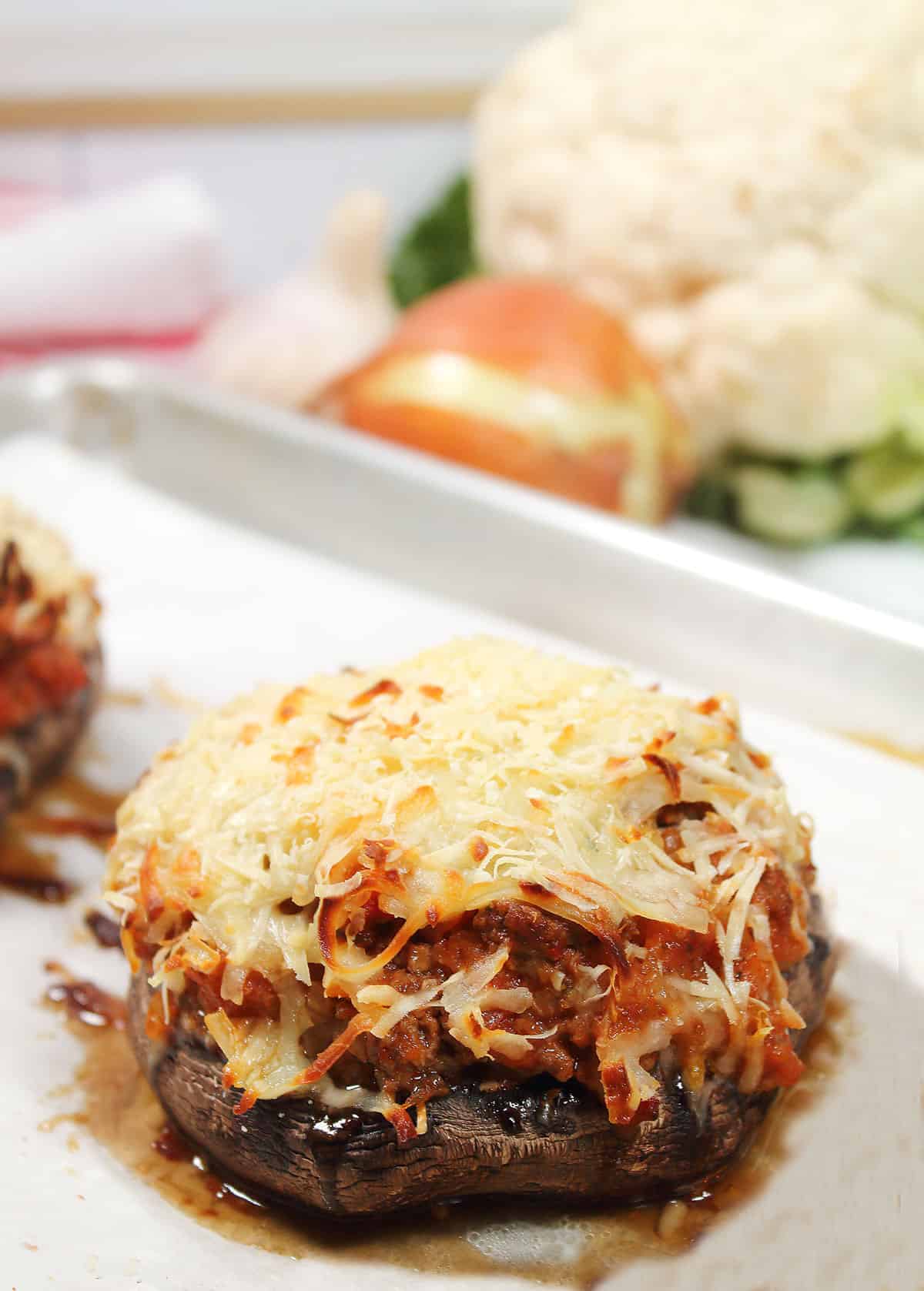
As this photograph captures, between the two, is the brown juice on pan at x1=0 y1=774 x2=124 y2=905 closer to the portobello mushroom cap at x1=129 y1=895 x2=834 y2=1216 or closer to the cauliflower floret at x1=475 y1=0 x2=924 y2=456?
the portobello mushroom cap at x1=129 y1=895 x2=834 y2=1216

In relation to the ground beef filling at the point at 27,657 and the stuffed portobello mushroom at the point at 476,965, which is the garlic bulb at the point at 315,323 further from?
the stuffed portobello mushroom at the point at 476,965

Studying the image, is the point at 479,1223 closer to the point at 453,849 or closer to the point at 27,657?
the point at 453,849

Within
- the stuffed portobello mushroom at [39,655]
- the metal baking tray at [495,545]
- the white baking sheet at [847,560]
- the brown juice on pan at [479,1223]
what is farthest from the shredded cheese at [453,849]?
the white baking sheet at [847,560]

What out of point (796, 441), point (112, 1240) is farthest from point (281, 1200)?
point (796, 441)

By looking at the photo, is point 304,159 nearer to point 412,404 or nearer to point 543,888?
point 412,404

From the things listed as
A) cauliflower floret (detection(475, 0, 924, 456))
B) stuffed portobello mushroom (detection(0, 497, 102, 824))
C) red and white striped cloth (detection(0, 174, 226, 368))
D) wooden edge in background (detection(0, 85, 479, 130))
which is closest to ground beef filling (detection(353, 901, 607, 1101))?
stuffed portobello mushroom (detection(0, 497, 102, 824))

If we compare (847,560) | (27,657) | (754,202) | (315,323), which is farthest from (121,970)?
(315,323)
